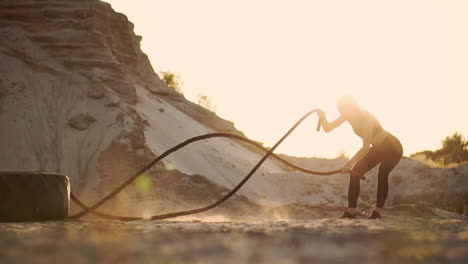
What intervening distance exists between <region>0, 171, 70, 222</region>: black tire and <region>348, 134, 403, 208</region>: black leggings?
371 centimetres

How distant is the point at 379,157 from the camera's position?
660cm

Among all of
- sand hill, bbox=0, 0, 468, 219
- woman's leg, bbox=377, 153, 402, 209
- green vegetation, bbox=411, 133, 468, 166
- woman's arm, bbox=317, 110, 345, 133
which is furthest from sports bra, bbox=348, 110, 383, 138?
green vegetation, bbox=411, 133, 468, 166

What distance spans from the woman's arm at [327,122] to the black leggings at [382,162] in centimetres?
53

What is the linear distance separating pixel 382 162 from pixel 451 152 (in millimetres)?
28935

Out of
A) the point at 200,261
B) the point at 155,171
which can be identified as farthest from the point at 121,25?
the point at 200,261

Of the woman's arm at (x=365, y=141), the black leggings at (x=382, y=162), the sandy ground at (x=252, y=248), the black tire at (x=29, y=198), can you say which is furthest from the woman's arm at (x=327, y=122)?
the black tire at (x=29, y=198)

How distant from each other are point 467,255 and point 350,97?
4.55 meters

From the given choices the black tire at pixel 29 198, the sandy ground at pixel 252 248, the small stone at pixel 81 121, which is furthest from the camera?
the small stone at pixel 81 121

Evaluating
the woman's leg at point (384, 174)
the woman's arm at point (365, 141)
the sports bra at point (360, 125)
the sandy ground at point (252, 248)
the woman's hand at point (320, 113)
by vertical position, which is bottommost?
the sandy ground at point (252, 248)

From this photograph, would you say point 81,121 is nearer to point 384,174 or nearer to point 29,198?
point 29,198

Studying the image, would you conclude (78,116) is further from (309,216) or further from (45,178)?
(45,178)

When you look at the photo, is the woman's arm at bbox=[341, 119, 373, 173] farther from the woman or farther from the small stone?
the small stone

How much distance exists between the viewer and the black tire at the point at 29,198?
21.0 feet

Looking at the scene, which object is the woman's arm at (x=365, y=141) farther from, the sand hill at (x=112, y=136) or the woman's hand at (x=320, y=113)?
the sand hill at (x=112, y=136)
